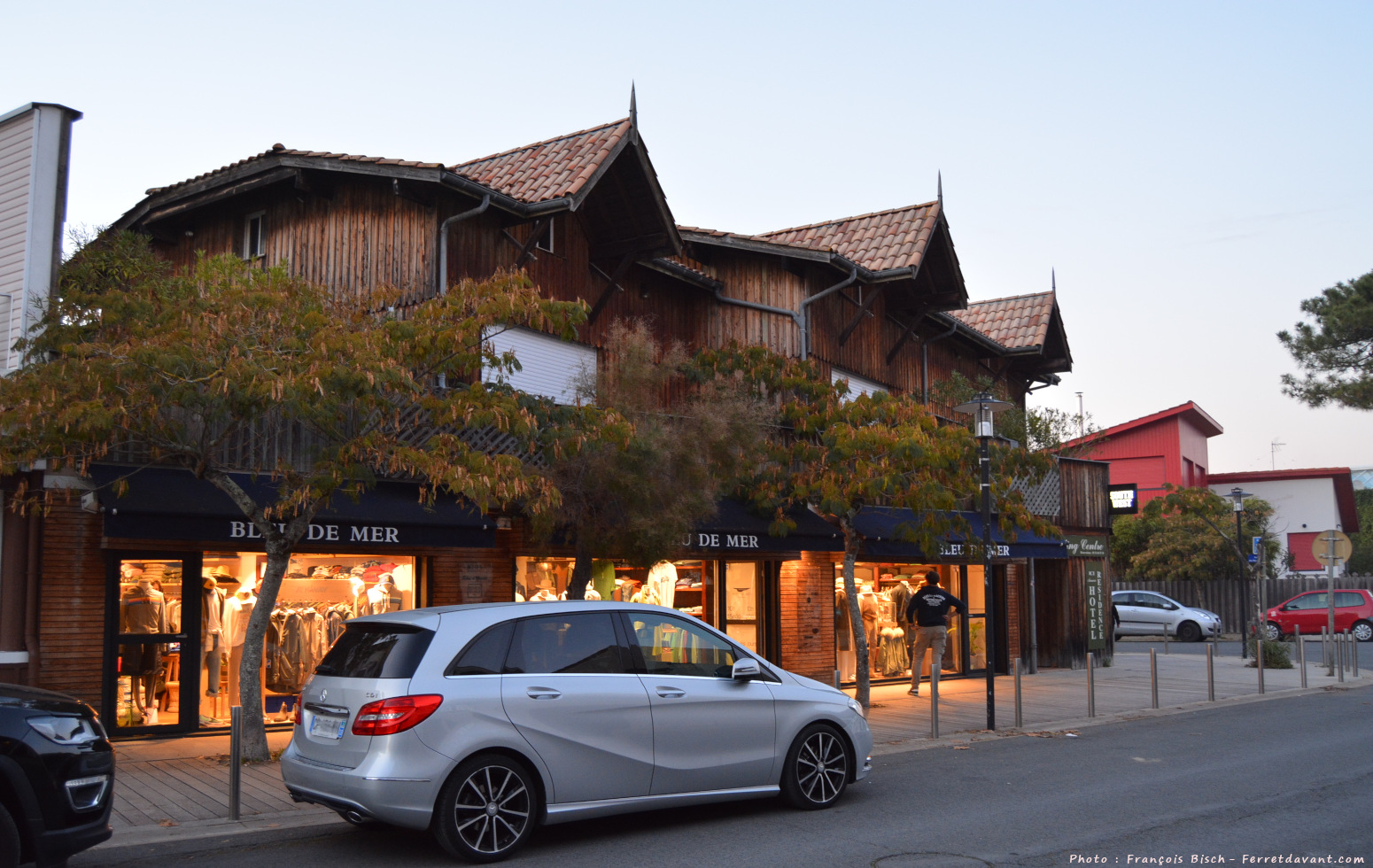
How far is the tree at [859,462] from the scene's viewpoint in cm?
1388

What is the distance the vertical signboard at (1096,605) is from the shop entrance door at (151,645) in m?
17.7

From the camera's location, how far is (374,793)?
658cm

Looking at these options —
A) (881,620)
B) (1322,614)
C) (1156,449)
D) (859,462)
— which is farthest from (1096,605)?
(1156,449)

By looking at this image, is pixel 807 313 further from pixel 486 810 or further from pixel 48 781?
pixel 48 781

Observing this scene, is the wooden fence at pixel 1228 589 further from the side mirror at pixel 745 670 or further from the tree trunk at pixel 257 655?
the tree trunk at pixel 257 655

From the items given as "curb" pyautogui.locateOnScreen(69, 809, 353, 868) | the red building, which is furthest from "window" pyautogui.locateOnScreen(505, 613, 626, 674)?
the red building

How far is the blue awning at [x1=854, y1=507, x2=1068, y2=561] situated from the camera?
17.0m

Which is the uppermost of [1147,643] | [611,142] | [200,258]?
[611,142]

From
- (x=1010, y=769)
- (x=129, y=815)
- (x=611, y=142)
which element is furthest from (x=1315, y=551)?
(x=129, y=815)

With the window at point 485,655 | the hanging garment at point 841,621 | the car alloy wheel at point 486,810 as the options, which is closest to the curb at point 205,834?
the car alloy wheel at point 486,810

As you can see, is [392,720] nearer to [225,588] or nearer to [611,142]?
[225,588]

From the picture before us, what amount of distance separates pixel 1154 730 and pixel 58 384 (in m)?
12.1

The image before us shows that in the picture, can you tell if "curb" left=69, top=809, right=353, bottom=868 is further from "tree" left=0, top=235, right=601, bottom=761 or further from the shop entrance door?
the shop entrance door

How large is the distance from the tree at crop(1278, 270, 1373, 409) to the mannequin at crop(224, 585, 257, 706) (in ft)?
104
